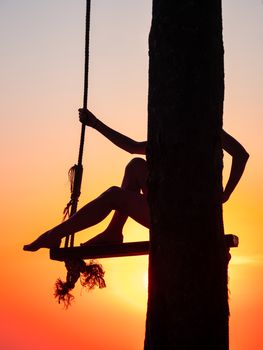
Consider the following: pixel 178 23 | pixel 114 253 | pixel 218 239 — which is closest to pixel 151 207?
pixel 218 239

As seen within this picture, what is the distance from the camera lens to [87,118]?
13.5 ft

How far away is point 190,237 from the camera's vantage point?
93.8 inches

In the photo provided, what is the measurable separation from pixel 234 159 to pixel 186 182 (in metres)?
1.52

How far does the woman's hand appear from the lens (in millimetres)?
4094

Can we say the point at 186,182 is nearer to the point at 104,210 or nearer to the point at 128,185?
the point at 104,210

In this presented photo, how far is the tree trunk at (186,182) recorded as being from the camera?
2.36 meters

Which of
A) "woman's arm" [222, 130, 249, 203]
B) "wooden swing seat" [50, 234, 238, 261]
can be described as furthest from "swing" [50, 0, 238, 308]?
"woman's arm" [222, 130, 249, 203]

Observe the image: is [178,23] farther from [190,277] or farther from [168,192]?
[190,277]

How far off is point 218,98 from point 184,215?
1.92ft

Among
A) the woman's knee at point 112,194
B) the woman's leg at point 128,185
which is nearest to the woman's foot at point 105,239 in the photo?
the woman's leg at point 128,185

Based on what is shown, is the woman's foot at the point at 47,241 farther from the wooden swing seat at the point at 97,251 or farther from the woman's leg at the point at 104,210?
the wooden swing seat at the point at 97,251

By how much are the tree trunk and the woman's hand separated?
1.46 meters

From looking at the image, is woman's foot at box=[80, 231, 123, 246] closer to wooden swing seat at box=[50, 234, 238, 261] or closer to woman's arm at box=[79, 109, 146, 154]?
wooden swing seat at box=[50, 234, 238, 261]

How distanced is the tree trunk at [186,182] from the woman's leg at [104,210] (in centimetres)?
153
